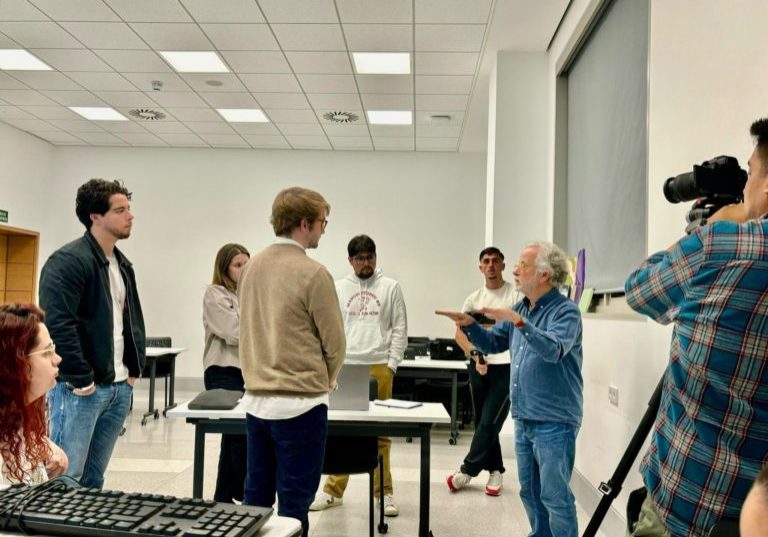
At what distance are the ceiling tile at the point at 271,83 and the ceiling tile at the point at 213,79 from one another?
0.10m

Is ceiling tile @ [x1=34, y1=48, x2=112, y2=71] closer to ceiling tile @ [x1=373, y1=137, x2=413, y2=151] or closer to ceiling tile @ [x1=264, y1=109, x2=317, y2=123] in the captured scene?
ceiling tile @ [x1=264, y1=109, x2=317, y2=123]

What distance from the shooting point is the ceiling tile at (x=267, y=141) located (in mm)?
7906

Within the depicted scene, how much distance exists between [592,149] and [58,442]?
3.41 meters

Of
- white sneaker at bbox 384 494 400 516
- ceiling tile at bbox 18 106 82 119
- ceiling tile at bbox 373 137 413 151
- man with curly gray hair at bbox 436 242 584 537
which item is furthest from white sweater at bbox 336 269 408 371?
ceiling tile at bbox 18 106 82 119

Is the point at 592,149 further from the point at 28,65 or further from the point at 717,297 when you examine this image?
the point at 28,65

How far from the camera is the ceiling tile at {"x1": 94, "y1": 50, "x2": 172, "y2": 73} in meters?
5.21

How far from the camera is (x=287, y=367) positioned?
2.07 meters

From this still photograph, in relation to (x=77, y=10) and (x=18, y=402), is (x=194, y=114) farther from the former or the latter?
(x=18, y=402)

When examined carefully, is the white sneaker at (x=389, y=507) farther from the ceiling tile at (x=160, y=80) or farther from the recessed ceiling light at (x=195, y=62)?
the ceiling tile at (x=160, y=80)

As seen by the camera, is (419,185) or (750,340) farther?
(419,185)

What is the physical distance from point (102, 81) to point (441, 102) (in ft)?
10.9

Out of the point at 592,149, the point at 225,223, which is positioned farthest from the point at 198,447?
the point at 225,223

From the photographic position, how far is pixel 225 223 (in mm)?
8594

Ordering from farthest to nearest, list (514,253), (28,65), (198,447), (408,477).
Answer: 1. (28,65)
2. (514,253)
3. (408,477)
4. (198,447)
